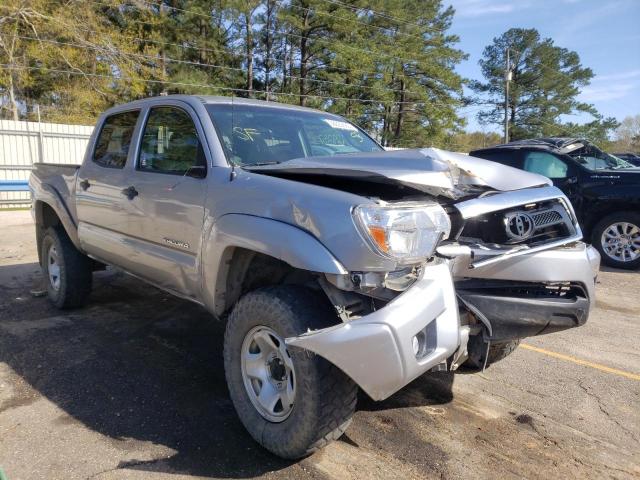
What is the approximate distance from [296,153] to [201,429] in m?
1.97

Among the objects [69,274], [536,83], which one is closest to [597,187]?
[69,274]

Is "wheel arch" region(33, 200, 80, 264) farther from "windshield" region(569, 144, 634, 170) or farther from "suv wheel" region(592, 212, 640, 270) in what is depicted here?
"windshield" region(569, 144, 634, 170)

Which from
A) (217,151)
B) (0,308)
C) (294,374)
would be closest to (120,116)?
(217,151)

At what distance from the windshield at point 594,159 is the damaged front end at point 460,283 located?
600cm

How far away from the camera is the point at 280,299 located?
262 cm

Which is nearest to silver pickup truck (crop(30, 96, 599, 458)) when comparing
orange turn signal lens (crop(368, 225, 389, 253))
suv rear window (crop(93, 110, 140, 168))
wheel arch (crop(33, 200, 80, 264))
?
orange turn signal lens (crop(368, 225, 389, 253))

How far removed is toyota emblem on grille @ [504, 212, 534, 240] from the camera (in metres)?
2.86

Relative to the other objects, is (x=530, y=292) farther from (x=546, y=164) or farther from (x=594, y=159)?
(x=594, y=159)

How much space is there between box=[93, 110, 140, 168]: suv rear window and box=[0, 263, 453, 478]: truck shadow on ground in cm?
156

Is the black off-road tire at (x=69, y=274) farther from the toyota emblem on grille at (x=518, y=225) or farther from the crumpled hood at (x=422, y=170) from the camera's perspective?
the toyota emblem on grille at (x=518, y=225)

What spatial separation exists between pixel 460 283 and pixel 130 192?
2.61 metres

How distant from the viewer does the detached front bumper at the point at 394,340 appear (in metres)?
2.19

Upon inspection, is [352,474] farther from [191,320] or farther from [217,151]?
[191,320]

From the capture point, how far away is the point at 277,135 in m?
3.76
